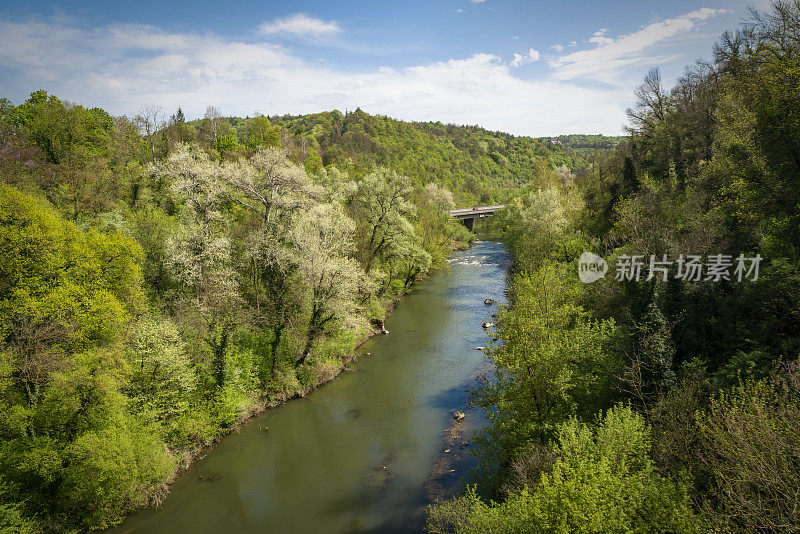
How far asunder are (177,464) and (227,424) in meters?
3.14

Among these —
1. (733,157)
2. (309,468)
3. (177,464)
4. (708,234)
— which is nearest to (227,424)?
(177,464)

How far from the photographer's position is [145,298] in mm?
20141

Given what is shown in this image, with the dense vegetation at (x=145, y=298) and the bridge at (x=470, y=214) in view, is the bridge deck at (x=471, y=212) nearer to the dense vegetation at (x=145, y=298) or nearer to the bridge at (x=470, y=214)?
the bridge at (x=470, y=214)

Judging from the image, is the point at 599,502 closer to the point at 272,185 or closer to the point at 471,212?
the point at 272,185

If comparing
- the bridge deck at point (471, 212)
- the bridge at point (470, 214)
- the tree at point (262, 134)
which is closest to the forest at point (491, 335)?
the tree at point (262, 134)

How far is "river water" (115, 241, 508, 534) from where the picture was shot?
15.2 m

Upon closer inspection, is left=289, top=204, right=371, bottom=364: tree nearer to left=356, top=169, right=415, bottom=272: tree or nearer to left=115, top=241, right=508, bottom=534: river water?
left=115, top=241, right=508, bottom=534: river water

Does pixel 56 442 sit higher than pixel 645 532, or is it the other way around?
pixel 645 532

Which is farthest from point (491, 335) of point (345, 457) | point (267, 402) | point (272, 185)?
point (272, 185)

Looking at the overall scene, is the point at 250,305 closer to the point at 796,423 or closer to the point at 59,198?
the point at 59,198

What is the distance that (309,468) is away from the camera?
18.2 meters

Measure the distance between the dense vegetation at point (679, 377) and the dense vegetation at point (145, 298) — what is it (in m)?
12.1

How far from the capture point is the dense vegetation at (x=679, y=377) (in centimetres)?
834

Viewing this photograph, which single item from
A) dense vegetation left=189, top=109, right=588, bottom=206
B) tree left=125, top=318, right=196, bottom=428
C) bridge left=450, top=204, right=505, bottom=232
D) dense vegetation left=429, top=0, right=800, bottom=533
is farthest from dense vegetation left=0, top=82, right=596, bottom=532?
bridge left=450, top=204, right=505, bottom=232
